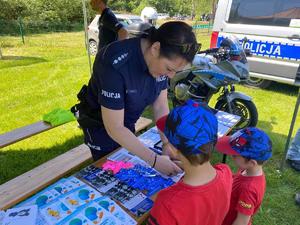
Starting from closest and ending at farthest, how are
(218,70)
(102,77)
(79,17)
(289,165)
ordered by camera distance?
(102,77) < (289,165) < (218,70) < (79,17)

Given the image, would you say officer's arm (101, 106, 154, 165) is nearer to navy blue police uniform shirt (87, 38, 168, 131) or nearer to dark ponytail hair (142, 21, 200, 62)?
navy blue police uniform shirt (87, 38, 168, 131)

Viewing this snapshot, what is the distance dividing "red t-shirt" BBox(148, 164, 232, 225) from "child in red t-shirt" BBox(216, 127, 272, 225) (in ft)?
1.34

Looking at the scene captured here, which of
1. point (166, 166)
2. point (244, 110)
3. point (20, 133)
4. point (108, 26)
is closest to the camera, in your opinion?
point (166, 166)

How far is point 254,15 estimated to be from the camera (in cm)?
539

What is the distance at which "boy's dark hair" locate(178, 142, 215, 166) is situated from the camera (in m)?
1.08

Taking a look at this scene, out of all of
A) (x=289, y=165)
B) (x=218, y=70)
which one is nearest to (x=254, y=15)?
(x=218, y=70)

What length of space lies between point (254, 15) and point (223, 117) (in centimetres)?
341

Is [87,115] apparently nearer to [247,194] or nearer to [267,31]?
[247,194]

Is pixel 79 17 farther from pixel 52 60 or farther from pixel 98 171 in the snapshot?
pixel 98 171

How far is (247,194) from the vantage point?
4.99 ft

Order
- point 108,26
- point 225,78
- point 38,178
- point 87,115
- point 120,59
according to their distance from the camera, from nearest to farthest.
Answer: point 120,59
point 87,115
point 38,178
point 225,78
point 108,26

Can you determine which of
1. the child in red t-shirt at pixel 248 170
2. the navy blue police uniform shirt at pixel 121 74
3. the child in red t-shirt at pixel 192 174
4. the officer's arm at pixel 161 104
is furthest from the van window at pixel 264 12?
the child in red t-shirt at pixel 192 174

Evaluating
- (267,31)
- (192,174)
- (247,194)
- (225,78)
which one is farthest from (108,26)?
(192,174)

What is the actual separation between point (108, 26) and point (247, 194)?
3.27 metres
